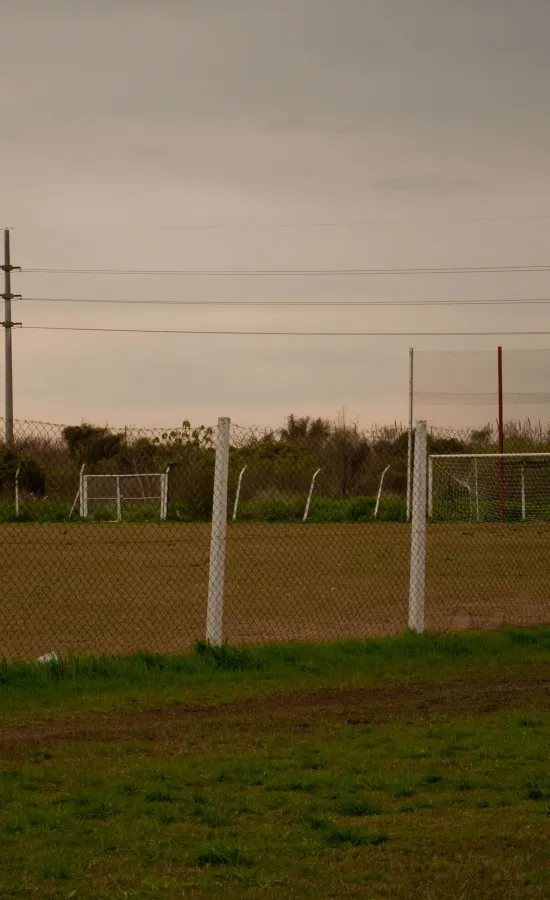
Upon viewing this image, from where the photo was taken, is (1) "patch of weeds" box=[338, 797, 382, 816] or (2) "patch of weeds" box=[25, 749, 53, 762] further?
(2) "patch of weeds" box=[25, 749, 53, 762]

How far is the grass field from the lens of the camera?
4.23 m

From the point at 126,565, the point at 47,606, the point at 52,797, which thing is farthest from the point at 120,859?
the point at 126,565

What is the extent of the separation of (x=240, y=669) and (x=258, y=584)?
Answer: 6.16 metres

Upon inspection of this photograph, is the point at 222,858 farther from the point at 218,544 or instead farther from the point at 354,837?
the point at 218,544

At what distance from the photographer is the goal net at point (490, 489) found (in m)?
23.4

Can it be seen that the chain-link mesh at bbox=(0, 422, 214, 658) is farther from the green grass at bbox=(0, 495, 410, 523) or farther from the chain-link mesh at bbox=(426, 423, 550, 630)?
the chain-link mesh at bbox=(426, 423, 550, 630)

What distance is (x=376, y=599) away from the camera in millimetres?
13242

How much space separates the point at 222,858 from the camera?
4395 mm

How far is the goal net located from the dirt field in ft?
3.58

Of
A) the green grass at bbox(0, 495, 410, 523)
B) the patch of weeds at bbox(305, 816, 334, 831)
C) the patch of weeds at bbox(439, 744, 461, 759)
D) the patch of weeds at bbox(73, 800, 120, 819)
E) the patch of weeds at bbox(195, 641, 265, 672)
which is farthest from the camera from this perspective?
the green grass at bbox(0, 495, 410, 523)

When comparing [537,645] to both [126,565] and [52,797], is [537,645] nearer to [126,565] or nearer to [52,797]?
[52,797]

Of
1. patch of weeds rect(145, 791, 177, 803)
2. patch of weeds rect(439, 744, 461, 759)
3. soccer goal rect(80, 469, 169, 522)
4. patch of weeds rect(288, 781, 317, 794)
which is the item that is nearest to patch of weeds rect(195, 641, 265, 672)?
patch of weeds rect(439, 744, 461, 759)

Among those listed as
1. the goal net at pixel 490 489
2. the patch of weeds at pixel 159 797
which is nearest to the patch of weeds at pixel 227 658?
the patch of weeds at pixel 159 797

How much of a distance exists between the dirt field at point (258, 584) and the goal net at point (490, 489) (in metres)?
1.09
